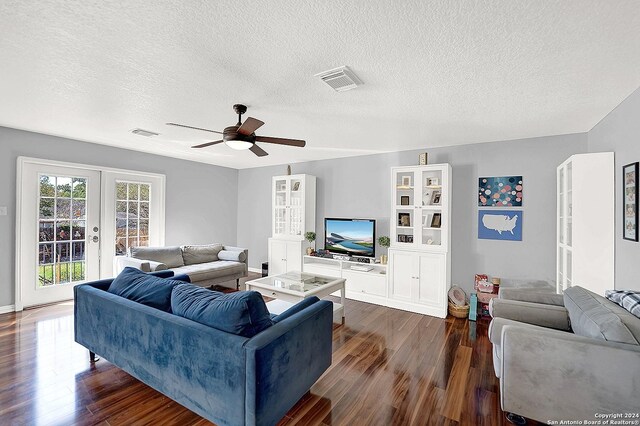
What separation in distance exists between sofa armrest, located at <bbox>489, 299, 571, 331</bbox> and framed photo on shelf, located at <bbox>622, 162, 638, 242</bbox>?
0.82 metres

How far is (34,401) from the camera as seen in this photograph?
207cm

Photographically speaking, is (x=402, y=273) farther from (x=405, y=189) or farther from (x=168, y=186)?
(x=168, y=186)

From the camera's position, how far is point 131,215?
4.96 metres

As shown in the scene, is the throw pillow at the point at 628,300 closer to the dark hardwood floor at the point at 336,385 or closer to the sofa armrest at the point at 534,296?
the sofa armrest at the point at 534,296

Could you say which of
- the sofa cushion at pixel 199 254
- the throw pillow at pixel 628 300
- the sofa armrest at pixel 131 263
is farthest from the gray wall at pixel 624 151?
the sofa cushion at pixel 199 254

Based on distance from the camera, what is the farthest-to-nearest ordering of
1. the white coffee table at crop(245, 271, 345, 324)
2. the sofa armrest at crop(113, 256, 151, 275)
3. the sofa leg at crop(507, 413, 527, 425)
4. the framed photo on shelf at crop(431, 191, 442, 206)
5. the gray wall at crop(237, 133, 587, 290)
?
1. the framed photo on shelf at crop(431, 191, 442, 206)
2. the sofa armrest at crop(113, 256, 151, 275)
3. the gray wall at crop(237, 133, 587, 290)
4. the white coffee table at crop(245, 271, 345, 324)
5. the sofa leg at crop(507, 413, 527, 425)

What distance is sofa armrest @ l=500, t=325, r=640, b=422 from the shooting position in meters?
1.59

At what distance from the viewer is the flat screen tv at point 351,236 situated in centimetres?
484

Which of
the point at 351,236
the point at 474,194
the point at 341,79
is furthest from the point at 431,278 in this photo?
the point at 341,79

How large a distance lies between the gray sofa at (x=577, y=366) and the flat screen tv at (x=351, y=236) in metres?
2.84

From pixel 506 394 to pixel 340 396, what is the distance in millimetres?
1106

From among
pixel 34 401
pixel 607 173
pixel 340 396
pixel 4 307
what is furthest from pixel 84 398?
pixel 607 173

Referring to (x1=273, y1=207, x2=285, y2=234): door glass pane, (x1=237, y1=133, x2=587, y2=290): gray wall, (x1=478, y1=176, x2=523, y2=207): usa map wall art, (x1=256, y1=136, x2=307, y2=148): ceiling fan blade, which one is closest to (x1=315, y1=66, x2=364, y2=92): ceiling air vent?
(x1=256, y1=136, x2=307, y2=148): ceiling fan blade

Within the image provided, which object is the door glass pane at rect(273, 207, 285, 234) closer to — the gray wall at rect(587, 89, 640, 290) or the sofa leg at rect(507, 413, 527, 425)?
the sofa leg at rect(507, 413, 527, 425)
